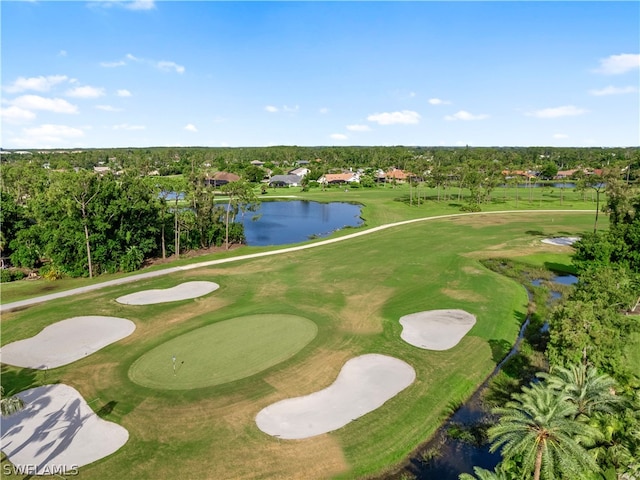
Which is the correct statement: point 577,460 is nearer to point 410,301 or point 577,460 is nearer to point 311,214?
point 410,301

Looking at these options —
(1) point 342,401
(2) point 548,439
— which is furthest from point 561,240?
(2) point 548,439

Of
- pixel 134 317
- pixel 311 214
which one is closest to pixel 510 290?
pixel 134 317

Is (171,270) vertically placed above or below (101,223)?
below

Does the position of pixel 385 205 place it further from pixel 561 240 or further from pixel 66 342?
pixel 66 342

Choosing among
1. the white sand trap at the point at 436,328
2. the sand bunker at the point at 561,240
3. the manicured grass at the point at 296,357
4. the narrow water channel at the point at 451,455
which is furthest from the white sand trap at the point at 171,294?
the sand bunker at the point at 561,240

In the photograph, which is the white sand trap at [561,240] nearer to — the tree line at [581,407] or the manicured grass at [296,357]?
the manicured grass at [296,357]

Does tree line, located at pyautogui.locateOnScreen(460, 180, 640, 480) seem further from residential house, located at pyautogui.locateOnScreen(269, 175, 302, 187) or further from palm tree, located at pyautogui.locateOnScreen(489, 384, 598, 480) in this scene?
residential house, located at pyautogui.locateOnScreen(269, 175, 302, 187)

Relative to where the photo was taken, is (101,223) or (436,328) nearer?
(436,328)
